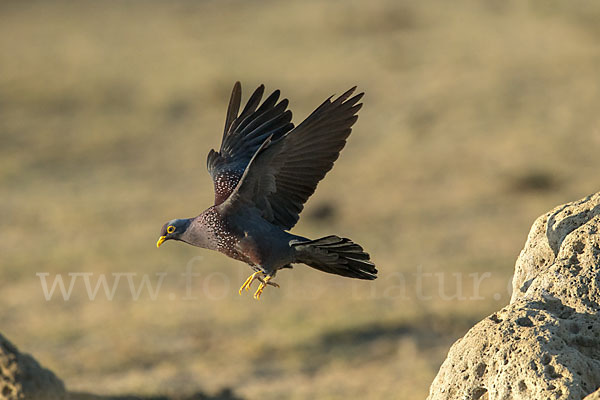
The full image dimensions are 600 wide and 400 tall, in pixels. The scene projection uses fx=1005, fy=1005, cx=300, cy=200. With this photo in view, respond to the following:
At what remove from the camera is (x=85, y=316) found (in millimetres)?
18453

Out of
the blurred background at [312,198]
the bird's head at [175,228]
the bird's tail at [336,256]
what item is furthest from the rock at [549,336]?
the blurred background at [312,198]

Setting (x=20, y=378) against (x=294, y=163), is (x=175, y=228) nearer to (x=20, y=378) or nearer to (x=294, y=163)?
(x=294, y=163)

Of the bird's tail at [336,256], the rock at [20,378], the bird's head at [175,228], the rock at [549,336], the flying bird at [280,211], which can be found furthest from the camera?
the rock at [20,378]

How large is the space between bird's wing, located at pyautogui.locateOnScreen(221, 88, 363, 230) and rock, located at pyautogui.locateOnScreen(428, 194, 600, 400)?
62.3 inches

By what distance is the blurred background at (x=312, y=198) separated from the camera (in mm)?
16359

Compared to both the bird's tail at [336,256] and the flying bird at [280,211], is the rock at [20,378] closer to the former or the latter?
the flying bird at [280,211]

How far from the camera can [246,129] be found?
794 cm

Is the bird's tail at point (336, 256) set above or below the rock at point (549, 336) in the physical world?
above

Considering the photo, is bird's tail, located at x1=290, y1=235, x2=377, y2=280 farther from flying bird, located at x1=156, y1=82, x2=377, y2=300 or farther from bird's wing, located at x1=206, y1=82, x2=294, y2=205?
bird's wing, located at x1=206, y1=82, x2=294, y2=205

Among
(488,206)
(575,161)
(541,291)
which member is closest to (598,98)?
(575,161)

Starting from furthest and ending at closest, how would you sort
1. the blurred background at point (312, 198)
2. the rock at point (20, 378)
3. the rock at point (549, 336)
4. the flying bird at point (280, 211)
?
the blurred background at point (312, 198), the rock at point (20, 378), the flying bird at point (280, 211), the rock at point (549, 336)

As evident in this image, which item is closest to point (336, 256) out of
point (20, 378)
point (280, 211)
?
point (280, 211)

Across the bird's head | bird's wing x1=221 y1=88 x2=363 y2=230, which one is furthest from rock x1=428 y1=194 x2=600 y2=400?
the bird's head

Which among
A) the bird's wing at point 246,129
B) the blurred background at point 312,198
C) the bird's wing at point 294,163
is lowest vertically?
the bird's wing at point 294,163
